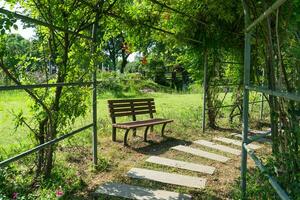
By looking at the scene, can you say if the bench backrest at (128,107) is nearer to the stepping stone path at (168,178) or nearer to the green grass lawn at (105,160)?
the green grass lawn at (105,160)

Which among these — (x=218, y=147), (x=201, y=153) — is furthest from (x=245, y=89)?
(x=218, y=147)

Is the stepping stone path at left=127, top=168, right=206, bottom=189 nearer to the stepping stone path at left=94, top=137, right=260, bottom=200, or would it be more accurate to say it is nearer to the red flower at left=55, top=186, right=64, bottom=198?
the stepping stone path at left=94, top=137, right=260, bottom=200

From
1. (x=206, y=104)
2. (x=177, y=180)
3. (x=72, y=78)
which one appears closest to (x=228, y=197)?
(x=177, y=180)

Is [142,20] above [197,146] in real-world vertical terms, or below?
above

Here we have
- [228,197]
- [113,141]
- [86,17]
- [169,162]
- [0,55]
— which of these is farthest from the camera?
[113,141]

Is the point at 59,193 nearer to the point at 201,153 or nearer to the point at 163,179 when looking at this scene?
the point at 163,179

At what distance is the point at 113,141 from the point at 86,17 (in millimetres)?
2750

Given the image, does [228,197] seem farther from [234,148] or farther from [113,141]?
[113,141]

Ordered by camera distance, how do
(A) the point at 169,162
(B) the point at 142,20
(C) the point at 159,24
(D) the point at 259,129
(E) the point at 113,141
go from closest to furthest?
(A) the point at 169,162, (B) the point at 142,20, (E) the point at 113,141, (C) the point at 159,24, (D) the point at 259,129

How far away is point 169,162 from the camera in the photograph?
5.38 m

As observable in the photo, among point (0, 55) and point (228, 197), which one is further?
point (228, 197)

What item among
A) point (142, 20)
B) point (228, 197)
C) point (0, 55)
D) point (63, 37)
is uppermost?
point (142, 20)

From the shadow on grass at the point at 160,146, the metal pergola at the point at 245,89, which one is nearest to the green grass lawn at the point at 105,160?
the shadow on grass at the point at 160,146

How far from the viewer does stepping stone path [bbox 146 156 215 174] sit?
5073 mm
